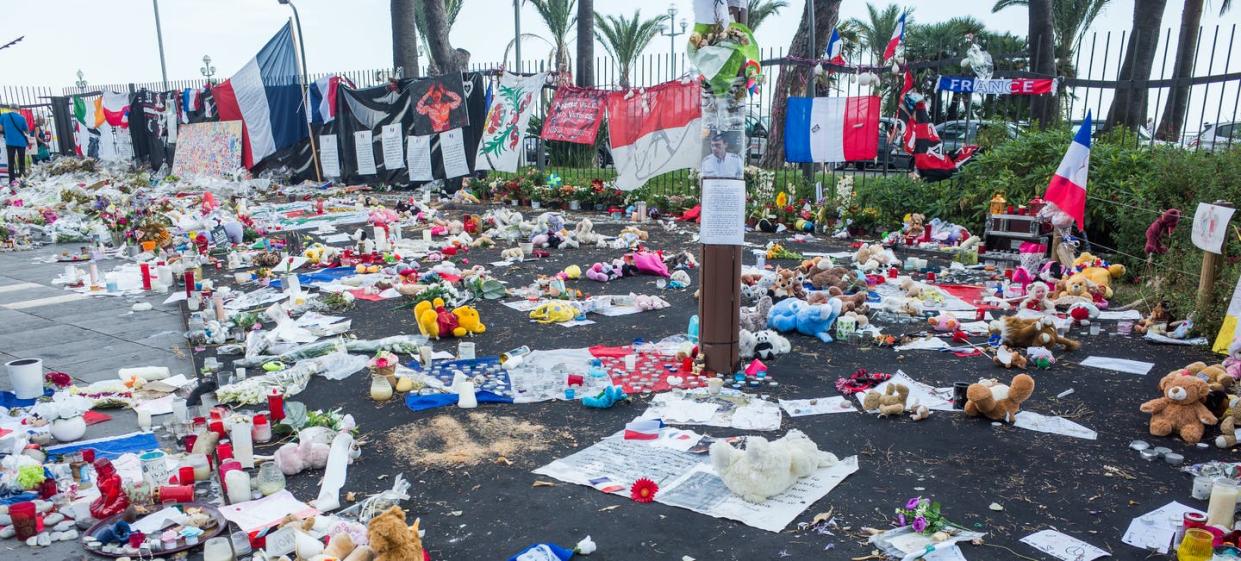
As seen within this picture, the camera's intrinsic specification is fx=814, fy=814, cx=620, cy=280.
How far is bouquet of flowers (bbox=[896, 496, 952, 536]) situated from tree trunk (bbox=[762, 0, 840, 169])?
10.9 metres

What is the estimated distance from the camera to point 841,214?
11258mm

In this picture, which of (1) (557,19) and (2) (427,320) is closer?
(2) (427,320)

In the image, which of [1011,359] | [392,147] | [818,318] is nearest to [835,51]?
[818,318]

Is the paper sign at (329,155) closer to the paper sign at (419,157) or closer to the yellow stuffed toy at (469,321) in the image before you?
the paper sign at (419,157)

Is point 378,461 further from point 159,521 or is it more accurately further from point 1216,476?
point 1216,476

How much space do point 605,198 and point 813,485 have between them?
10764 mm

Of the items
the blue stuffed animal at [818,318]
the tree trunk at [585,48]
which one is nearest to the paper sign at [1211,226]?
the blue stuffed animal at [818,318]

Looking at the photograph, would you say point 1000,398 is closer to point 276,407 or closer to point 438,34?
point 276,407

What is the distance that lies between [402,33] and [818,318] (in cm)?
1647

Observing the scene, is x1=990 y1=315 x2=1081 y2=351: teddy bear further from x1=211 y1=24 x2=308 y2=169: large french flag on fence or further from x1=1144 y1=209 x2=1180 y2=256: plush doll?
x1=211 y1=24 x2=308 y2=169: large french flag on fence

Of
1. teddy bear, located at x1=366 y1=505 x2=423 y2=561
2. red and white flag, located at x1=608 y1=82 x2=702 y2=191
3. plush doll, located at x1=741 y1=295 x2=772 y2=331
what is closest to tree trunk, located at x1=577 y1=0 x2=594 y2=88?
red and white flag, located at x1=608 y1=82 x2=702 y2=191

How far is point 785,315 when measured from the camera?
6.40m

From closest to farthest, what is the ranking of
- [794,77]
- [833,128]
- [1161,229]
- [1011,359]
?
[1011,359], [1161,229], [833,128], [794,77]

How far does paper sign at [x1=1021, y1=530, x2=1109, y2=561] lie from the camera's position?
10.3ft
